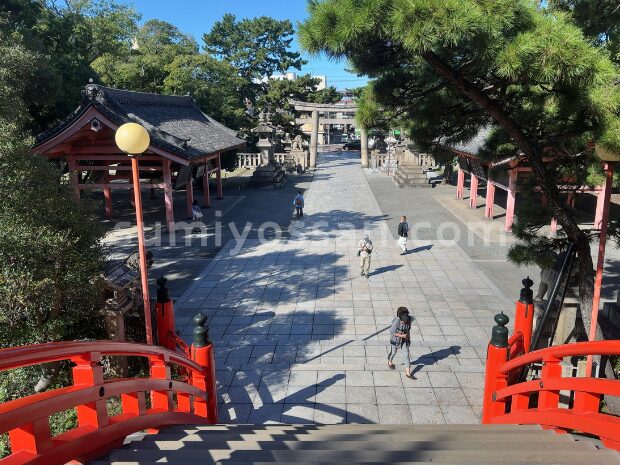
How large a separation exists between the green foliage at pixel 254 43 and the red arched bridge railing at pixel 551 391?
42.5 meters

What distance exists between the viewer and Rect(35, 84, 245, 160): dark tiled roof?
1502cm

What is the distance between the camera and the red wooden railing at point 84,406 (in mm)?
2619

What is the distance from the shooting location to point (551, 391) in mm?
4383

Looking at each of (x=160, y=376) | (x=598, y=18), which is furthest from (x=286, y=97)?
(x=160, y=376)

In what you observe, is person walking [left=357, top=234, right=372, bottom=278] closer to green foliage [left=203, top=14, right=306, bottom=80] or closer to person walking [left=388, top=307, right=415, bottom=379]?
person walking [left=388, top=307, right=415, bottom=379]

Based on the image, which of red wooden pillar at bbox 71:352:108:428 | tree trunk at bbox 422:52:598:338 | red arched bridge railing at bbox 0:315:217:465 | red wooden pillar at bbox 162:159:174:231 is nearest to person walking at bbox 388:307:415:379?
tree trunk at bbox 422:52:598:338

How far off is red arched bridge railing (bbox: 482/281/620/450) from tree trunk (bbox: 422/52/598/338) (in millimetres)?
1130

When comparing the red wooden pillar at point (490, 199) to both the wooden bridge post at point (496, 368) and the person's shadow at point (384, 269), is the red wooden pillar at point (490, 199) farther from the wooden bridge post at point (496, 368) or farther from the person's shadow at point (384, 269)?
the wooden bridge post at point (496, 368)

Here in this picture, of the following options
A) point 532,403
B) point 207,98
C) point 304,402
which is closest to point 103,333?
point 304,402

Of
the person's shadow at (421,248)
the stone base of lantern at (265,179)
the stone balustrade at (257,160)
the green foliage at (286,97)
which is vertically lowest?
the person's shadow at (421,248)

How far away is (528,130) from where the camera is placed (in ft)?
21.8

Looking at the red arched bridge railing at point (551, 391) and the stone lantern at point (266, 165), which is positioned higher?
the stone lantern at point (266, 165)

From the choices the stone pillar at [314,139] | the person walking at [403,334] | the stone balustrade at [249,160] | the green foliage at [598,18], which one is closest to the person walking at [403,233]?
the person walking at [403,334]

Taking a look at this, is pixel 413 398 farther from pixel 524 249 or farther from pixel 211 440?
pixel 211 440
